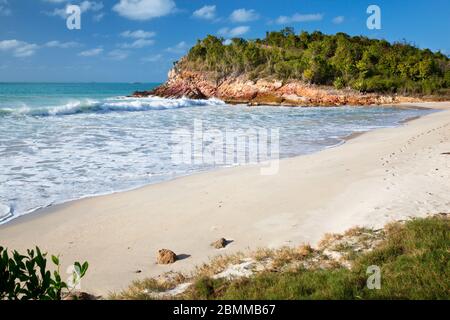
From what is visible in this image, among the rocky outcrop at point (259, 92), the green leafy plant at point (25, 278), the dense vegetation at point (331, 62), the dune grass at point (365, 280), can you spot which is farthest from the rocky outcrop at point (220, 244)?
the dense vegetation at point (331, 62)

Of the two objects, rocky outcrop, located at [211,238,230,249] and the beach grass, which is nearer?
the beach grass

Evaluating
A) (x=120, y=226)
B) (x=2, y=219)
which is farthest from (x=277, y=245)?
(x=2, y=219)

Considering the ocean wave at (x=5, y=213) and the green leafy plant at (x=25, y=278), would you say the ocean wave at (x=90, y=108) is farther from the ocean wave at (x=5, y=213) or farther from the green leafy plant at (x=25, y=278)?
the green leafy plant at (x=25, y=278)

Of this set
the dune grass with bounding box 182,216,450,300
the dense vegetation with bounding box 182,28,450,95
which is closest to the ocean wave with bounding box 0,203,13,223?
the dune grass with bounding box 182,216,450,300

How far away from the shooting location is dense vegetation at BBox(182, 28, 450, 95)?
5591 centimetres

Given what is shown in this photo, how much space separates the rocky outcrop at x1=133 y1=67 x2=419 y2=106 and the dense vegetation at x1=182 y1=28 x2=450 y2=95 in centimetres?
176

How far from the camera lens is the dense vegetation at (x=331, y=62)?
55906mm

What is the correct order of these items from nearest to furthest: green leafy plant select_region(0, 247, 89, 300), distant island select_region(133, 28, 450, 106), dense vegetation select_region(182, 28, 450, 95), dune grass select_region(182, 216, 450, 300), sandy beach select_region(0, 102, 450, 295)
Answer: green leafy plant select_region(0, 247, 89, 300)
dune grass select_region(182, 216, 450, 300)
sandy beach select_region(0, 102, 450, 295)
distant island select_region(133, 28, 450, 106)
dense vegetation select_region(182, 28, 450, 95)

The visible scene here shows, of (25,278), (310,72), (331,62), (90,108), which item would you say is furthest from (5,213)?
(331,62)

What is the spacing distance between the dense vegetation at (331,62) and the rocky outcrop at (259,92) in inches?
69.4

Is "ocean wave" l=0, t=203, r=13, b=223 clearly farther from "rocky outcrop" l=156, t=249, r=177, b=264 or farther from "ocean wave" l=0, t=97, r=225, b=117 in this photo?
"ocean wave" l=0, t=97, r=225, b=117

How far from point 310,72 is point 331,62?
6.74m

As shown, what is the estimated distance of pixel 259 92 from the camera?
58000mm
